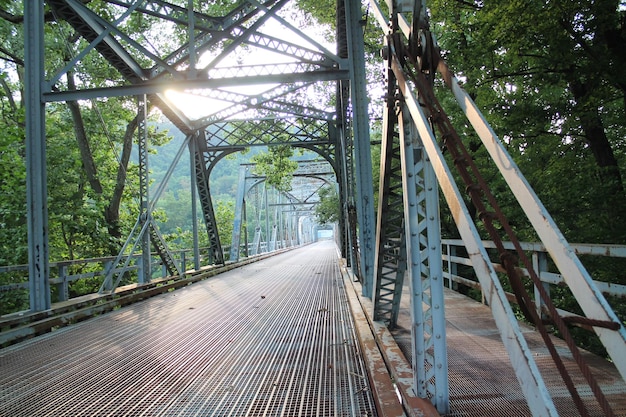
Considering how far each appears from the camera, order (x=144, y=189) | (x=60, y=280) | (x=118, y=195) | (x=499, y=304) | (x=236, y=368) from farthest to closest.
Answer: (x=118, y=195)
(x=144, y=189)
(x=60, y=280)
(x=236, y=368)
(x=499, y=304)

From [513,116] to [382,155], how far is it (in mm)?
5210

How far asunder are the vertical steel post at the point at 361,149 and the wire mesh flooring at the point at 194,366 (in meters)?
0.96

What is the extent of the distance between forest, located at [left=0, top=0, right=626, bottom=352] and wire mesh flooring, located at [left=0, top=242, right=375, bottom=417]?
14.0ft

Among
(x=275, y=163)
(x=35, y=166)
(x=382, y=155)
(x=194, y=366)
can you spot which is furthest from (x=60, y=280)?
(x=275, y=163)

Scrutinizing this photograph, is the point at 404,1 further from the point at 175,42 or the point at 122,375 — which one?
the point at 175,42

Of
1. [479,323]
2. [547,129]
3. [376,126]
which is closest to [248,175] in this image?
[376,126]

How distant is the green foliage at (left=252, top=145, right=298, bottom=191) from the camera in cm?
1992

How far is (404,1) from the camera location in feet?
9.42

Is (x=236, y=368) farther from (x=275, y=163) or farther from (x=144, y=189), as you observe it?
(x=275, y=163)

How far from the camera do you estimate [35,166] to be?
6.43 m

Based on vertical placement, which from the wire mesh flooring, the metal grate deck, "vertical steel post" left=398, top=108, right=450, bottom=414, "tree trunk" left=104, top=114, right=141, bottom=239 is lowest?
the wire mesh flooring

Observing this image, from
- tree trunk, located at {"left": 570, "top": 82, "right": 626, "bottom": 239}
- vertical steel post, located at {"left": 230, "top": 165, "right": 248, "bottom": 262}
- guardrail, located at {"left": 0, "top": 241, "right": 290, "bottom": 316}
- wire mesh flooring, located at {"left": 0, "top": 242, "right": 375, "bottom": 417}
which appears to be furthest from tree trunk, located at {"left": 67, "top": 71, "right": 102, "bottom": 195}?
tree trunk, located at {"left": 570, "top": 82, "right": 626, "bottom": 239}

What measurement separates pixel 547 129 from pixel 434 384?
281 inches

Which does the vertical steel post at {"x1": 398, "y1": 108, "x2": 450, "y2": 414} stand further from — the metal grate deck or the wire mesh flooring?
the wire mesh flooring
